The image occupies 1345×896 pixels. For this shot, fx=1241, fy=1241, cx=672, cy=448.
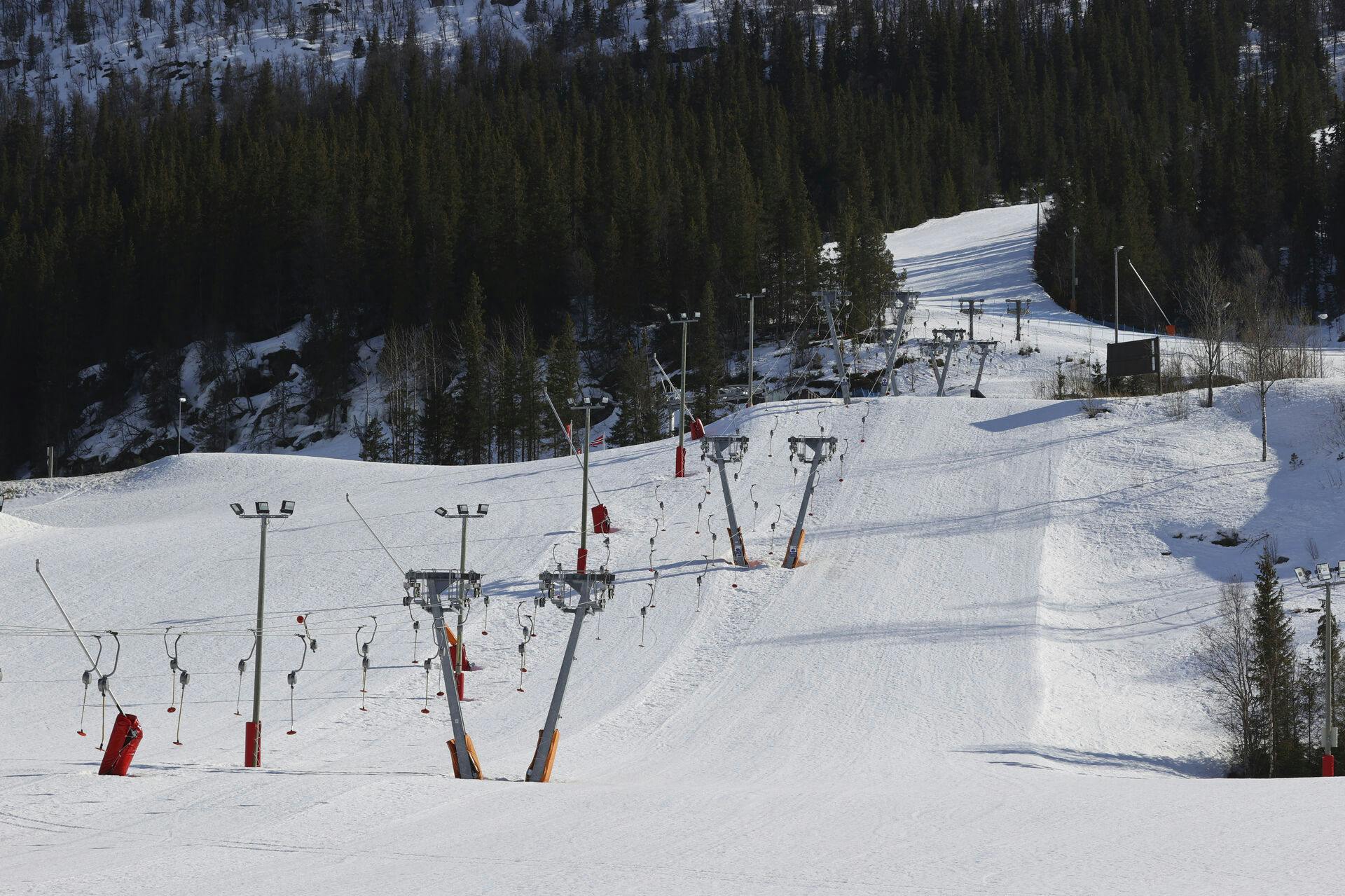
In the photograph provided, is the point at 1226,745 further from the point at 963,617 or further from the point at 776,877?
the point at 776,877

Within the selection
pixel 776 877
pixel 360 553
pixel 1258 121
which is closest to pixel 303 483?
pixel 360 553

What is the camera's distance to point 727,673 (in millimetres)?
24594

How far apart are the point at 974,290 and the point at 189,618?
198 feet

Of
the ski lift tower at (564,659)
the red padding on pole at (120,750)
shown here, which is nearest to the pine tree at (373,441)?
the red padding on pole at (120,750)

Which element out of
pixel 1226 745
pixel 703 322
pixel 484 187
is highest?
pixel 484 187

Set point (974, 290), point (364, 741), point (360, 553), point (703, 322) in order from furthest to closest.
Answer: point (974, 290)
point (703, 322)
point (360, 553)
point (364, 741)

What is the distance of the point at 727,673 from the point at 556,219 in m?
58.5

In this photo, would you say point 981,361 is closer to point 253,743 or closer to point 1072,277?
point 1072,277

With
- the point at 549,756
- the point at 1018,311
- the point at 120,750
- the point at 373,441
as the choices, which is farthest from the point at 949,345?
the point at 120,750

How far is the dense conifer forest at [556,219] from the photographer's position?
75562 mm

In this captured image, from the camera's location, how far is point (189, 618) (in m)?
27.8

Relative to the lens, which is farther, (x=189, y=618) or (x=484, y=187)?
(x=484, y=187)

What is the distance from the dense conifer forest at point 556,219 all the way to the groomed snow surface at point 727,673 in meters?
26.1

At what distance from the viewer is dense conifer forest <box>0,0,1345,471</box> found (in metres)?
75.6
